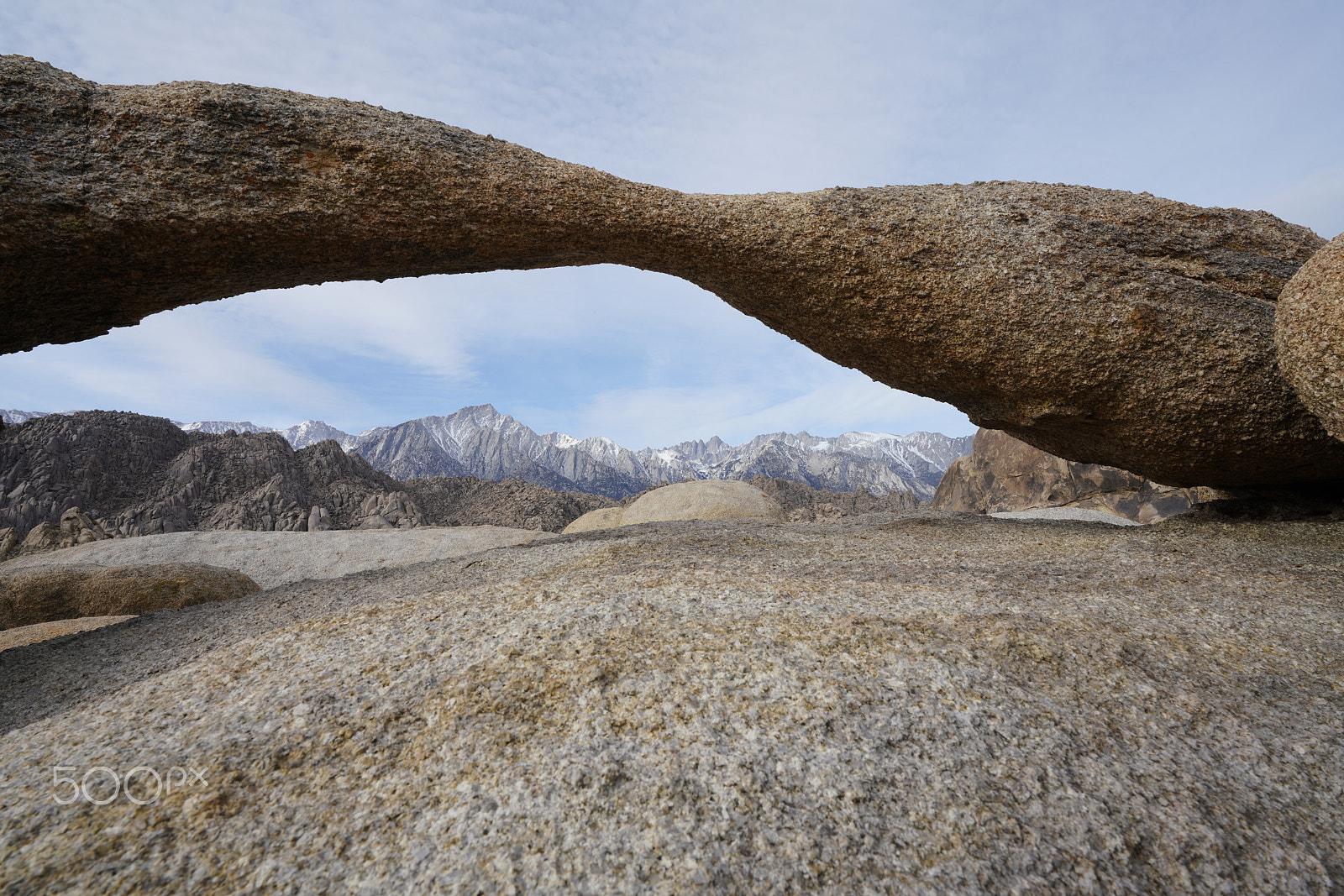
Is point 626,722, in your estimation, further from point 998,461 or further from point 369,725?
point 998,461

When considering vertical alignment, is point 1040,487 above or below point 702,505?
below

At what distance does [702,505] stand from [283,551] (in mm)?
9693

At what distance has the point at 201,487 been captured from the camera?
21203 mm

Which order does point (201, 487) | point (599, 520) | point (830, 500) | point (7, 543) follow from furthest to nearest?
point (830, 500)
point (201, 487)
point (599, 520)
point (7, 543)

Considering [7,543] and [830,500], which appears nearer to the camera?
[7,543]

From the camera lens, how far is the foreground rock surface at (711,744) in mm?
1851

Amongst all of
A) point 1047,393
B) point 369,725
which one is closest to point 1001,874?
point 369,725

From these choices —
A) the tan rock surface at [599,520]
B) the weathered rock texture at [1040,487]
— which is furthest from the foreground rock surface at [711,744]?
the weathered rock texture at [1040,487]

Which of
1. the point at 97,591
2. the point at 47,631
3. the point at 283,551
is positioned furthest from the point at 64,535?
the point at 47,631

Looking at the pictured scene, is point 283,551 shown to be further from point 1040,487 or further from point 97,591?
point 1040,487

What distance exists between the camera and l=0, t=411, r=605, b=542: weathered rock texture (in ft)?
63.7

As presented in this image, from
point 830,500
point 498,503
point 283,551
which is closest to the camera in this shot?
point 283,551

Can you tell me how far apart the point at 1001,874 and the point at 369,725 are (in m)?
2.46

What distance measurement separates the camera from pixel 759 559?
5.06m
